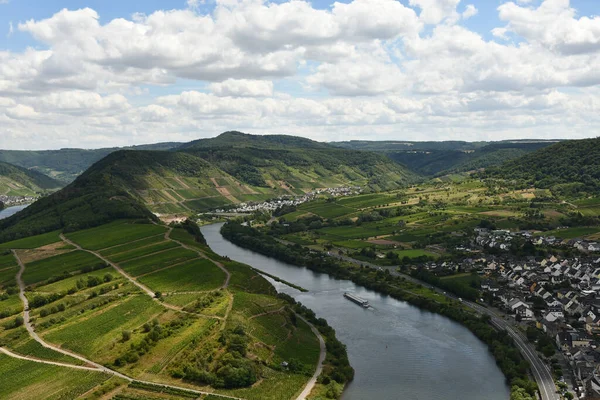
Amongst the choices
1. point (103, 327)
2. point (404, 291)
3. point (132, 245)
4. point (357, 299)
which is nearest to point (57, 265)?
A: point (132, 245)

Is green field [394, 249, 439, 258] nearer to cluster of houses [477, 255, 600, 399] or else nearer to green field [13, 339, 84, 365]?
cluster of houses [477, 255, 600, 399]

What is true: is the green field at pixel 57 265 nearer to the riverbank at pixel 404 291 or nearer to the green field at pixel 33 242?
the green field at pixel 33 242

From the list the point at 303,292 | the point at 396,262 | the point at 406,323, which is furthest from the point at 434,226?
the point at 406,323

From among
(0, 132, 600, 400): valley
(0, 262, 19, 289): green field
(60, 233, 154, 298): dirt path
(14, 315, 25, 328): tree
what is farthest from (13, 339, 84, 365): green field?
(0, 262, 19, 289): green field

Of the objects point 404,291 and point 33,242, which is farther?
point 33,242

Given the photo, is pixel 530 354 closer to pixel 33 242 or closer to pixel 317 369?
pixel 317 369

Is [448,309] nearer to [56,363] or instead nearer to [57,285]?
[56,363]
